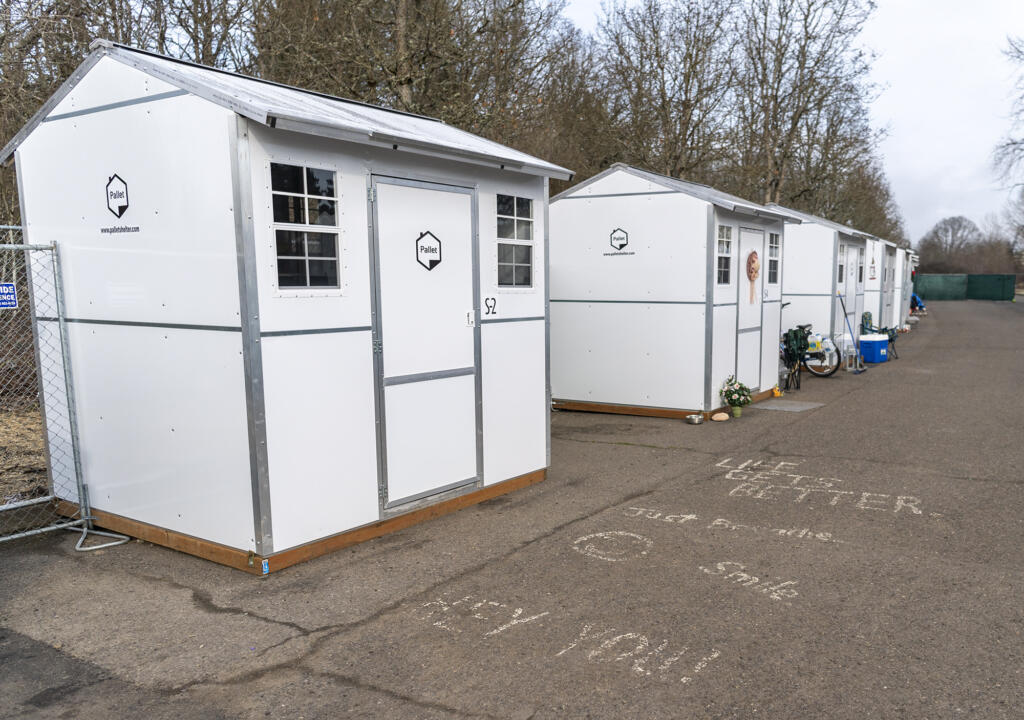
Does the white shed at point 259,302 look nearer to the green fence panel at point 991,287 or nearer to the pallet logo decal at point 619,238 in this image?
the pallet logo decal at point 619,238

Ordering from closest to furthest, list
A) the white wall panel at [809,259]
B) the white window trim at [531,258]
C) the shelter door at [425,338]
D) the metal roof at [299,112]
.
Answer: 1. the metal roof at [299,112]
2. the shelter door at [425,338]
3. the white window trim at [531,258]
4. the white wall panel at [809,259]

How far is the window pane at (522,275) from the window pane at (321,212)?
2.04 m

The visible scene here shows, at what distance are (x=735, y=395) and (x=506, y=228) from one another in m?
5.19

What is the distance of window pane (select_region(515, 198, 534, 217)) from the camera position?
6754mm

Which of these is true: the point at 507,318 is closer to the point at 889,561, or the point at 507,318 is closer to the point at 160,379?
the point at 160,379

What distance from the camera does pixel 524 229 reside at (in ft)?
22.4

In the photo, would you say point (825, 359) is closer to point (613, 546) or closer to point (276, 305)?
A: point (613, 546)

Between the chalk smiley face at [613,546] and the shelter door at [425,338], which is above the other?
the shelter door at [425,338]

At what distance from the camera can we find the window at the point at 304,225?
A: 4809 millimetres

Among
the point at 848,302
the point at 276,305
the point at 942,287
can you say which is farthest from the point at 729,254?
the point at 942,287

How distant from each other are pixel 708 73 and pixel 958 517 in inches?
614

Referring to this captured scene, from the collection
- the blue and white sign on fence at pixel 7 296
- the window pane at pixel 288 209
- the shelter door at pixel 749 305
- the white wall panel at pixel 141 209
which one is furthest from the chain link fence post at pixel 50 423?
the shelter door at pixel 749 305

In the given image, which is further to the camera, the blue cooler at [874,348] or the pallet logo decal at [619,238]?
the blue cooler at [874,348]

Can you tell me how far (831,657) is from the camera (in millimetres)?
3729
